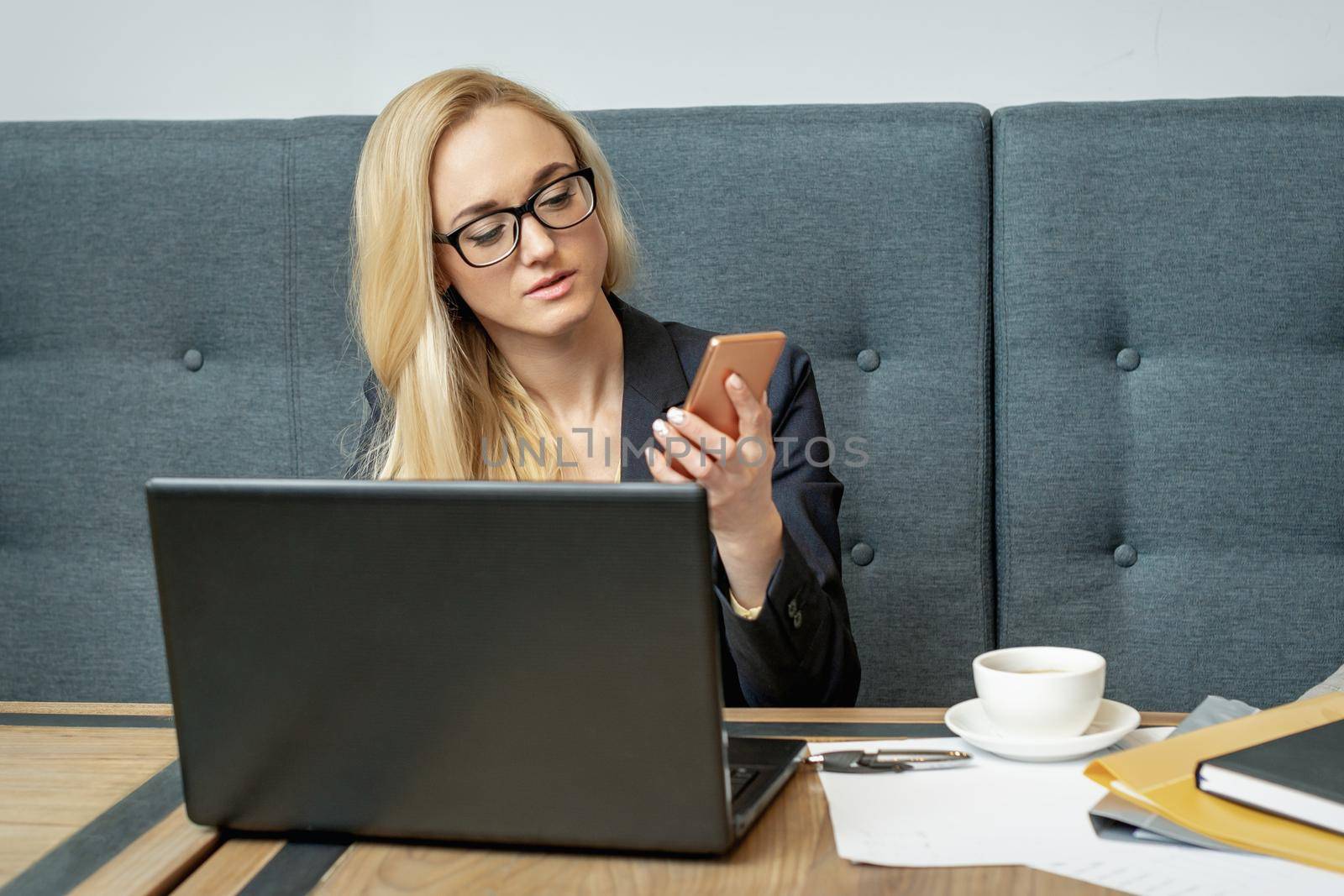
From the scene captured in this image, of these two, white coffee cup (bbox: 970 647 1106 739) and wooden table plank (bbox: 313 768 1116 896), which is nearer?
wooden table plank (bbox: 313 768 1116 896)

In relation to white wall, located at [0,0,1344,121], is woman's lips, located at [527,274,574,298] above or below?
below

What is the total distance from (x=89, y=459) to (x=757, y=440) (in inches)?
44.8

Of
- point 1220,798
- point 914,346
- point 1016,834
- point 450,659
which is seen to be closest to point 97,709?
point 450,659

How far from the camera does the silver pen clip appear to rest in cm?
81

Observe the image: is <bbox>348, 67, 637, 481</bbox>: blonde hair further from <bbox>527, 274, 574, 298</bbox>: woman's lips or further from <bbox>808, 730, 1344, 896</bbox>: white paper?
<bbox>808, 730, 1344, 896</bbox>: white paper

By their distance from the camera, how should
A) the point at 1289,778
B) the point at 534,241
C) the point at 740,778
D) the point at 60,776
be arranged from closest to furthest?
the point at 1289,778 < the point at 740,778 < the point at 60,776 < the point at 534,241

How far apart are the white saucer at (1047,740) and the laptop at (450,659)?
0.17 meters

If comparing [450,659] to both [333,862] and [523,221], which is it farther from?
[523,221]

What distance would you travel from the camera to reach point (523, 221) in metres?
1.34

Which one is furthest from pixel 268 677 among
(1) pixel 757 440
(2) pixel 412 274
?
(2) pixel 412 274

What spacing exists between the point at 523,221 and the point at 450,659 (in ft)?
2.46

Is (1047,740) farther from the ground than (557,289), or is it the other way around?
(557,289)

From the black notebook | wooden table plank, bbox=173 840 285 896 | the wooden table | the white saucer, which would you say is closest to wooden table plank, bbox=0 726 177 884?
the wooden table

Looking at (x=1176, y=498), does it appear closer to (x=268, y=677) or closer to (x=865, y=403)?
(x=865, y=403)
